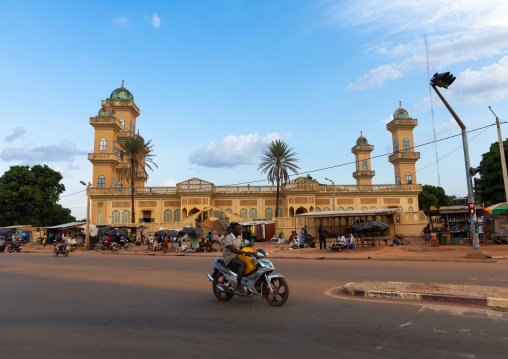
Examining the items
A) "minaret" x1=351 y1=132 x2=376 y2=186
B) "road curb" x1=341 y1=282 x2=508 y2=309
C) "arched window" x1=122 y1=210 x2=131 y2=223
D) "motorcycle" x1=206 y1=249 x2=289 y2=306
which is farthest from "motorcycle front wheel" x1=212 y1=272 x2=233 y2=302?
"minaret" x1=351 y1=132 x2=376 y2=186

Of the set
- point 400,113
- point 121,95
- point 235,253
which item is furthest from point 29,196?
point 235,253

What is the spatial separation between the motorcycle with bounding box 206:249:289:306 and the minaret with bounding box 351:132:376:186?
63.1 metres

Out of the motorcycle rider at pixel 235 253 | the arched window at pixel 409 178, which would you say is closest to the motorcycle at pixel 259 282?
the motorcycle rider at pixel 235 253

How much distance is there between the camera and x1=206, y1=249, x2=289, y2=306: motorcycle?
6.93 meters

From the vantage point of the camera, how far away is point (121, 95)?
58.9 m

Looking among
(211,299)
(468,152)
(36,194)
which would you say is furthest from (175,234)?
(36,194)

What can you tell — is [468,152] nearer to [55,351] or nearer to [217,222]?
[55,351]

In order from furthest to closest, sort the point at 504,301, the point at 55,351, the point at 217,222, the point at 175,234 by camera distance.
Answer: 1. the point at 217,222
2. the point at 175,234
3. the point at 504,301
4. the point at 55,351

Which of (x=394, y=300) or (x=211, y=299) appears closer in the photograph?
(x=394, y=300)

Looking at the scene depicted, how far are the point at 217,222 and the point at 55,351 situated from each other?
98.1ft

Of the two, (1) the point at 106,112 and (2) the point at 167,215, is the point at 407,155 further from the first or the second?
(1) the point at 106,112

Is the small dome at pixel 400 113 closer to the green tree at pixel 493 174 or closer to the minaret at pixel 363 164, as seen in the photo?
the minaret at pixel 363 164

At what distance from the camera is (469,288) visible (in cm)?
774

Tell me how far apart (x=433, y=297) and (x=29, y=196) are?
57.7 metres
